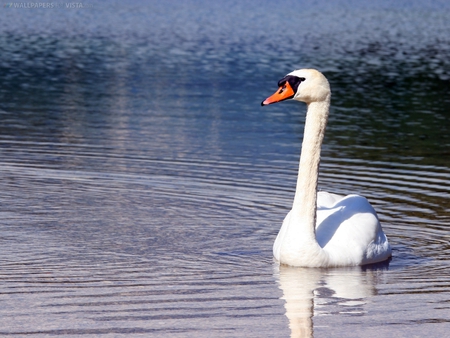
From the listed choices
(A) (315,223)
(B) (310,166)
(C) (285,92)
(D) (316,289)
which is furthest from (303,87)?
(D) (316,289)

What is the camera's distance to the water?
7172 mm

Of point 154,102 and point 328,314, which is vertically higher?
point 328,314

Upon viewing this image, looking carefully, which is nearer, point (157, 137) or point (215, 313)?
point (215, 313)

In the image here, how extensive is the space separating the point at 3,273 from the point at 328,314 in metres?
2.71

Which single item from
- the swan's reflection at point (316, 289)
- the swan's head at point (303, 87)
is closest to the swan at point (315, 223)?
the swan's head at point (303, 87)

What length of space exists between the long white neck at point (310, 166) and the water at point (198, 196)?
0.58 metres

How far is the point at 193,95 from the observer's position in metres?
22.4

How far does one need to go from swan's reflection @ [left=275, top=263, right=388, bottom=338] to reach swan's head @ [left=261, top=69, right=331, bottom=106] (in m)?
1.55

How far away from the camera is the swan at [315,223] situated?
28.9 feet

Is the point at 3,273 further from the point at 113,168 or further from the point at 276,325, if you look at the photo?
the point at 113,168

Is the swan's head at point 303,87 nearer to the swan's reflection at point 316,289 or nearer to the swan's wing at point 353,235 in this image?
the swan's wing at point 353,235

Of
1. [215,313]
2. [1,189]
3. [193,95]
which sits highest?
[215,313]

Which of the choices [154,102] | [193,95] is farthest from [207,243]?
[193,95]

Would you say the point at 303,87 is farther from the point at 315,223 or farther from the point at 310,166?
the point at 315,223
